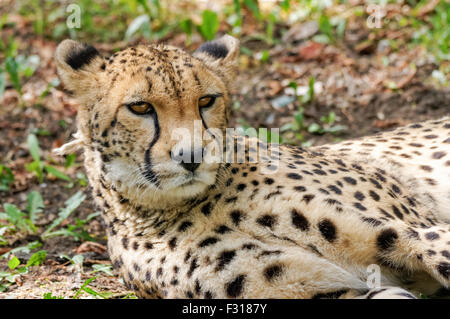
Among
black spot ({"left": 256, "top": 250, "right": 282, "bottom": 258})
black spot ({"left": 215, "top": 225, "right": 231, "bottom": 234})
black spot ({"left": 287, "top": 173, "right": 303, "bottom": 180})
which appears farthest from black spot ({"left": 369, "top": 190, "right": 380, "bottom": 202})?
black spot ({"left": 215, "top": 225, "right": 231, "bottom": 234})

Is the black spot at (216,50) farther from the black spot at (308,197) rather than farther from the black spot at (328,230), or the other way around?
the black spot at (328,230)

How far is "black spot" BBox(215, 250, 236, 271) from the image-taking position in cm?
295

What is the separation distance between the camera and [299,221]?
3082 mm

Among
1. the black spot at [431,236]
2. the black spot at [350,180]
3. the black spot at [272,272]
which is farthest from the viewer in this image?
the black spot at [350,180]

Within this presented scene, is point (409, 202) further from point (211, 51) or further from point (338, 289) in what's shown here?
point (211, 51)

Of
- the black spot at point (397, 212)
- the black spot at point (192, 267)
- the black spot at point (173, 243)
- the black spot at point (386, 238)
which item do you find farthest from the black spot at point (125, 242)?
the black spot at point (397, 212)

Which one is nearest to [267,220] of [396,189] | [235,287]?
[235,287]

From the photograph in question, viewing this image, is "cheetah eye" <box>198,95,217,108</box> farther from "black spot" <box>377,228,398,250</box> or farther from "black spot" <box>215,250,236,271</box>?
"black spot" <box>377,228,398,250</box>

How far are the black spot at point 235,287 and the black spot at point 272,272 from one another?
110 mm

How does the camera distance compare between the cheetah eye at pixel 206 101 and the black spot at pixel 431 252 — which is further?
the cheetah eye at pixel 206 101

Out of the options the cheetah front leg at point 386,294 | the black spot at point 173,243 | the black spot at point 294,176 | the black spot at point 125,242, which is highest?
the black spot at point 294,176

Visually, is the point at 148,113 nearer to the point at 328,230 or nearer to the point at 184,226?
the point at 184,226

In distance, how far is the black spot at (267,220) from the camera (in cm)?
309

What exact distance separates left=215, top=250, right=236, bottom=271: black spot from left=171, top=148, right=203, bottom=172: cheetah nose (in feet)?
1.51
